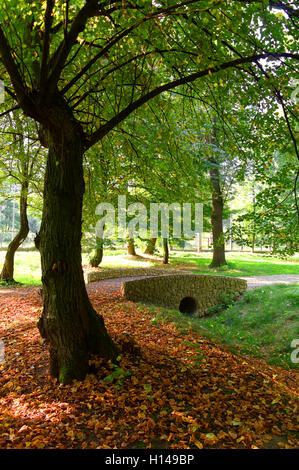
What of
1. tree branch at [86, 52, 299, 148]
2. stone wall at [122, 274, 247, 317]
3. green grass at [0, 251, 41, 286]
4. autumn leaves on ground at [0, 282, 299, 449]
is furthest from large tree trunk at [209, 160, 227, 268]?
tree branch at [86, 52, 299, 148]

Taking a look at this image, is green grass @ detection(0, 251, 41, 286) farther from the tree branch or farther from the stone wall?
the tree branch

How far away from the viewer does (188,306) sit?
1446cm

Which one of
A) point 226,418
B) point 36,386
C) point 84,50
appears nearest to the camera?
point 226,418

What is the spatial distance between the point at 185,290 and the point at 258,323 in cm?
354

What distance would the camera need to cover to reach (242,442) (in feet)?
10.3

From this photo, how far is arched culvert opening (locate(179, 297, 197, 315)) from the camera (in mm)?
14228

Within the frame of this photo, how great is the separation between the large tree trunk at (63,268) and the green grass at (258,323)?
3593 millimetres

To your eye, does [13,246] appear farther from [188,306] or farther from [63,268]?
[63,268]

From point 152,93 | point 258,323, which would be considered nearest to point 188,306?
point 258,323

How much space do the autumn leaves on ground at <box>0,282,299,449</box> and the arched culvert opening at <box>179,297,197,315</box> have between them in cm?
870

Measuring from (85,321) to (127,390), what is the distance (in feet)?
3.42

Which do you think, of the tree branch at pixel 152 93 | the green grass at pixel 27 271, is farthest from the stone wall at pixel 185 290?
the tree branch at pixel 152 93

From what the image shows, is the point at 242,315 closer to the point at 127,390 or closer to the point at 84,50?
the point at 127,390
